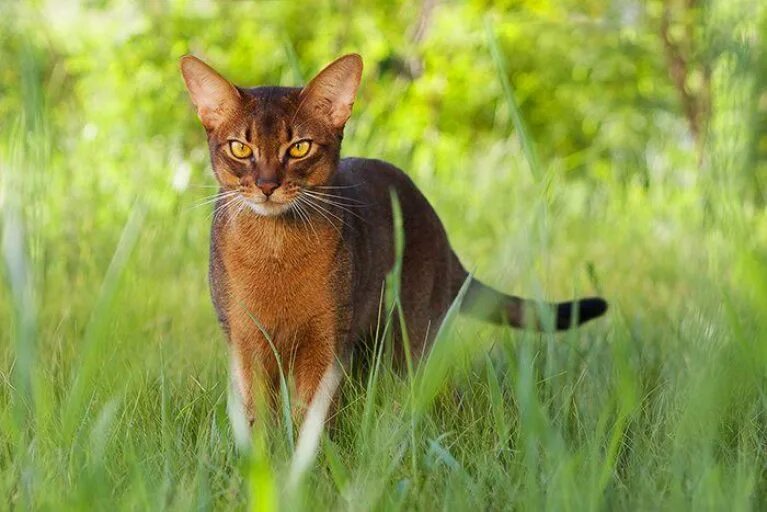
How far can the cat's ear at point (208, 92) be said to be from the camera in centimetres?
284

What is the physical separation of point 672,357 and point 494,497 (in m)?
0.91

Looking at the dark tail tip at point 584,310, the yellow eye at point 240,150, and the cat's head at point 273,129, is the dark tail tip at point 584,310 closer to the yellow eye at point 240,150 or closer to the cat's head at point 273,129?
the cat's head at point 273,129

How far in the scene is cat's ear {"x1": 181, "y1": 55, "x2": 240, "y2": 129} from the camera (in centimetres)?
284

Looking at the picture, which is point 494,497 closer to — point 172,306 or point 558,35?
point 172,306

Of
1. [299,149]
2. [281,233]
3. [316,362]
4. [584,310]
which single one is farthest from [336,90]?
[584,310]

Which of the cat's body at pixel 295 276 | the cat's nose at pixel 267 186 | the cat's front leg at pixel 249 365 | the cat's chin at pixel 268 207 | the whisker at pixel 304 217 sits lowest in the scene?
the cat's front leg at pixel 249 365

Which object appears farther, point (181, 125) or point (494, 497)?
point (181, 125)

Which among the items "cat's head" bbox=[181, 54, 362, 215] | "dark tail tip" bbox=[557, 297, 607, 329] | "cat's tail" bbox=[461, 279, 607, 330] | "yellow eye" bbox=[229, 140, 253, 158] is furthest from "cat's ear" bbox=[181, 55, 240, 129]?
"dark tail tip" bbox=[557, 297, 607, 329]

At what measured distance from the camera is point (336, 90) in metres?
2.89

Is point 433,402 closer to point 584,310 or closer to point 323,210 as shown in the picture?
point 323,210

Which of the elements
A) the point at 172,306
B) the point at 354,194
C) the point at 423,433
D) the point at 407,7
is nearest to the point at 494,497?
the point at 423,433

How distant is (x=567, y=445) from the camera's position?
2271mm

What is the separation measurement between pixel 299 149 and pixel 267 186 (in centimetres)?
18

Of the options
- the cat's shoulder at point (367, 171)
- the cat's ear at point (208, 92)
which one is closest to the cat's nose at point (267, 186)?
the cat's ear at point (208, 92)
